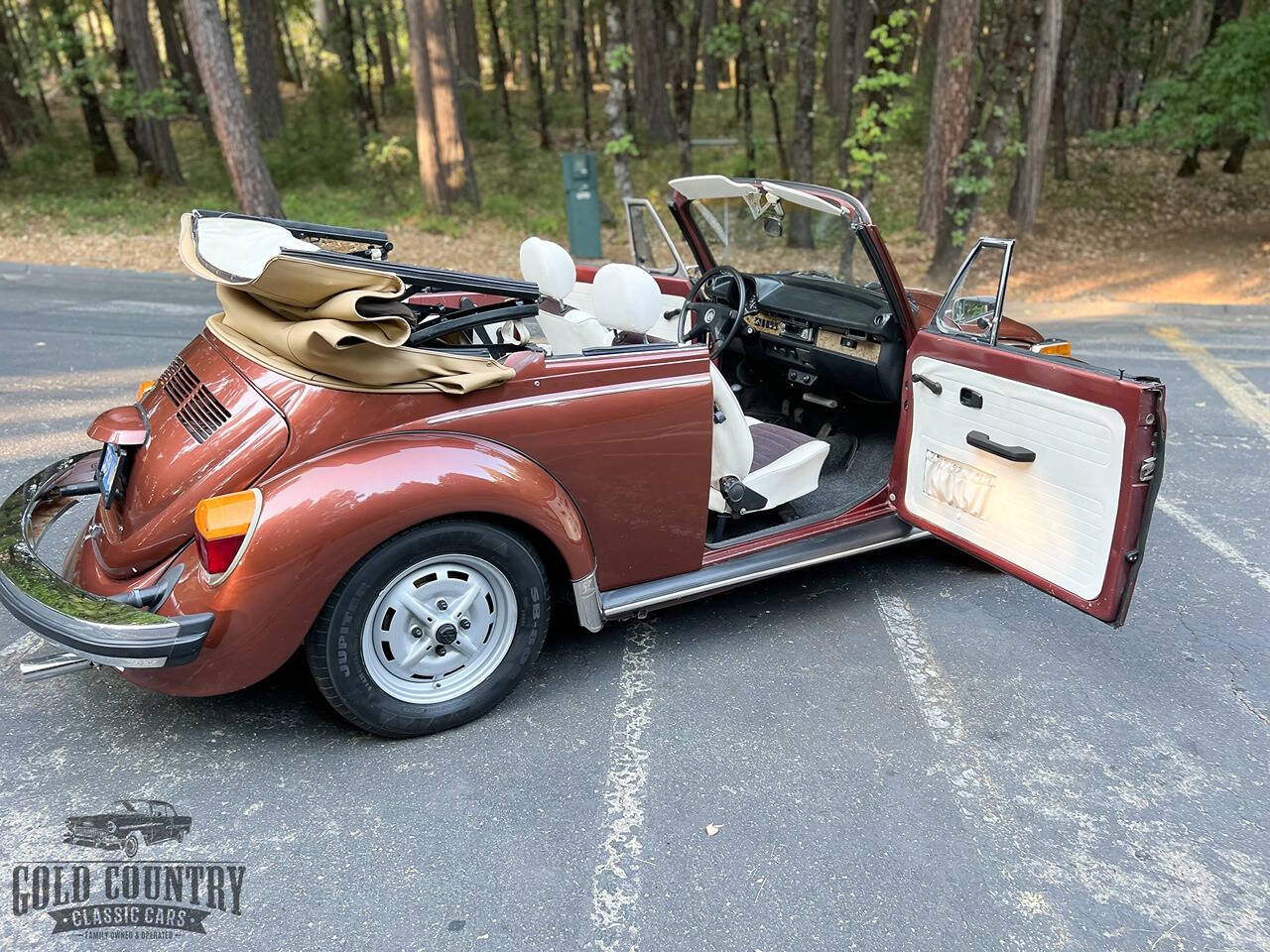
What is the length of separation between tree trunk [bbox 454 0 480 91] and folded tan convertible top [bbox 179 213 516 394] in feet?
70.9

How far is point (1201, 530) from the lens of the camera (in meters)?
4.36

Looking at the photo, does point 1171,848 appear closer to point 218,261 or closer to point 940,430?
point 940,430

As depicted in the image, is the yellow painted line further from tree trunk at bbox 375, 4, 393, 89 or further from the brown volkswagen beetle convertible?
tree trunk at bbox 375, 4, 393, 89

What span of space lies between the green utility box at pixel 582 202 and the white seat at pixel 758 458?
9034 millimetres

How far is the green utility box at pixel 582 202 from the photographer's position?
12.2 m

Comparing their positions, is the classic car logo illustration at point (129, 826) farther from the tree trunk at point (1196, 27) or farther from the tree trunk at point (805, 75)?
the tree trunk at point (1196, 27)

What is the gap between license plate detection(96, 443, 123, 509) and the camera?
2.85 metres

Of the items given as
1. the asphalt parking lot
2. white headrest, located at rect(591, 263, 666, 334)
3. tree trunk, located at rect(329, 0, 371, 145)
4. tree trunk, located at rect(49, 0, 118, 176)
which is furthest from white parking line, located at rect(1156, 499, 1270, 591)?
tree trunk, located at rect(49, 0, 118, 176)

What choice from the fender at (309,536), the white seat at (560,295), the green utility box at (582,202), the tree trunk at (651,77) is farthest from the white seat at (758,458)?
the tree trunk at (651,77)

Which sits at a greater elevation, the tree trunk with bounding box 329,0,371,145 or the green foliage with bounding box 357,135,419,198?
the tree trunk with bounding box 329,0,371,145

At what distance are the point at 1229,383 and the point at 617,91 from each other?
7.93 meters

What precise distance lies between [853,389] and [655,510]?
62.5 inches

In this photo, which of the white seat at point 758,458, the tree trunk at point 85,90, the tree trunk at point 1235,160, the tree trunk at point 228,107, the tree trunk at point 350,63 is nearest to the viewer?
the white seat at point 758,458

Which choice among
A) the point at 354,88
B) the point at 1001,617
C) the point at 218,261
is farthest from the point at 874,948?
the point at 354,88
